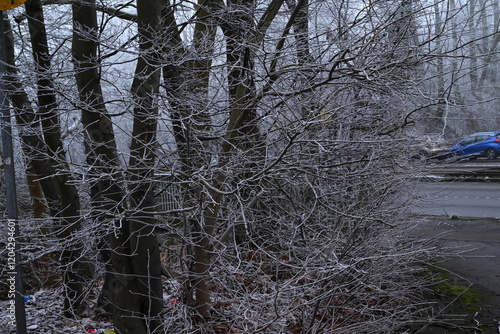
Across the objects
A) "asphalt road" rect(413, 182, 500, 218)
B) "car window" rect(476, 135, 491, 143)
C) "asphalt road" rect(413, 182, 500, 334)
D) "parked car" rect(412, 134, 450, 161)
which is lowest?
"asphalt road" rect(413, 182, 500, 218)

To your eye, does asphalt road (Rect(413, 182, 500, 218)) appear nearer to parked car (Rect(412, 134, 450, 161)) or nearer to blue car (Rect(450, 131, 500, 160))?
parked car (Rect(412, 134, 450, 161))

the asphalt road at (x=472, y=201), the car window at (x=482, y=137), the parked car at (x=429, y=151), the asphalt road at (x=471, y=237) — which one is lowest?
the asphalt road at (x=472, y=201)

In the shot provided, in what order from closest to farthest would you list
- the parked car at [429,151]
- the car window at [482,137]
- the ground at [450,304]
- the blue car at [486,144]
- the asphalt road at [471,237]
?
the ground at [450,304] → the asphalt road at [471,237] → the parked car at [429,151] → the blue car at [486,144] → the car window at [482,137]

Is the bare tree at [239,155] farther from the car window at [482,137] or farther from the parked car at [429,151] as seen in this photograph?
the car window at [482,137]

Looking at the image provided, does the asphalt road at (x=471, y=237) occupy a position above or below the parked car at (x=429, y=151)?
below

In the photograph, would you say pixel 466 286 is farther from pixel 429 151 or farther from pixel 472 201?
pixel 472 201

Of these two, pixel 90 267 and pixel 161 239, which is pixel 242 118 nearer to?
pixel 161 239

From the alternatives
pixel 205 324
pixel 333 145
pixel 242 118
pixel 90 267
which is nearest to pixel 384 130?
pixel 333 145

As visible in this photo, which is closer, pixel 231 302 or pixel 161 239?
pixel 231 302

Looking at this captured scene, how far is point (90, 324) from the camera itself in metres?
6.60

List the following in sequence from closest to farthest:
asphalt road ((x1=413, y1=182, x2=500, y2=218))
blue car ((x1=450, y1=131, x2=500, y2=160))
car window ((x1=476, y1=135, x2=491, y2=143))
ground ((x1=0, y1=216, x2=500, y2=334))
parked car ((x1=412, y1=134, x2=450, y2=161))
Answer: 1. ground ((x1=0, y1=216, x2=500, y2=334))
2. parked car ((x1=412, y1=134, x2=450, y2=161))
3. asphalt road ((x1=413, y1=182, x2=500, y2=218))
4. blue car ((x1=450, y1=131, x2=500, y2=160))
5. car window ((x1=476, y1=135, x2=491, y2=143))

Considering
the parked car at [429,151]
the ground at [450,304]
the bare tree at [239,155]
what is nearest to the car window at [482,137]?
the ground at [450,304]

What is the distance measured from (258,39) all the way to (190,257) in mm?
2339

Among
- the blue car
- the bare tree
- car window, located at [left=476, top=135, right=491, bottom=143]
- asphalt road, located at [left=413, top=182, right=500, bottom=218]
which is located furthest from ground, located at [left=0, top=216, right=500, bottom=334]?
car window, located at [left=476, top=135, right=491, bottom=143]
